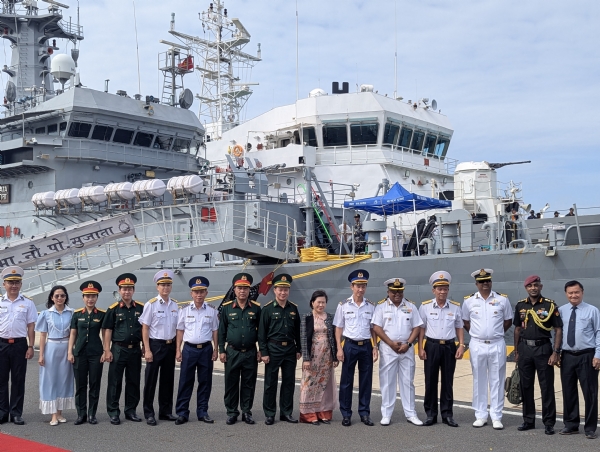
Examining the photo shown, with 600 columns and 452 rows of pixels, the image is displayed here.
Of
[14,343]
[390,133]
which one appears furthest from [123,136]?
[14,343]

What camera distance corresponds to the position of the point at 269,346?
24.2ft

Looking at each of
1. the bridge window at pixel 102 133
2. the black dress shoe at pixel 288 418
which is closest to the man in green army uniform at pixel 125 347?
the black dress shoe at pixel 288 418

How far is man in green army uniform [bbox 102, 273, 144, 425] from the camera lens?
7.47 meters

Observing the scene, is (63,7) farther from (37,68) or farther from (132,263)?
(132,263)

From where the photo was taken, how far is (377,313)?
7441 mm

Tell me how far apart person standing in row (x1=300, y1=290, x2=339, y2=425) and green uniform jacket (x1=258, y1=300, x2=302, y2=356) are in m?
0.13

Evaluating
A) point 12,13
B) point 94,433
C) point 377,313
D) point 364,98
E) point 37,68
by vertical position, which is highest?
point 12,13

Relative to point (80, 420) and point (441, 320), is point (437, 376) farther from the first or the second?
point (80, 420)

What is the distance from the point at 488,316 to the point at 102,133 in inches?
550

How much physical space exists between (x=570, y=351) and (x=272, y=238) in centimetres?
899

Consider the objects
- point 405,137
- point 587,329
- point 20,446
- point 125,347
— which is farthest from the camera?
point 405,137

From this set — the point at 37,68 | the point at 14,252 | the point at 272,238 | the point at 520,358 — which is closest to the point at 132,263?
the point at 14,252

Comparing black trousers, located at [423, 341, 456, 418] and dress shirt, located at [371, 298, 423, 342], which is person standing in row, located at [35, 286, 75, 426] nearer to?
dress shirt, located at [371, 298, 423, 342]

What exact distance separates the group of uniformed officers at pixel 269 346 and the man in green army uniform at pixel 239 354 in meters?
0.01
